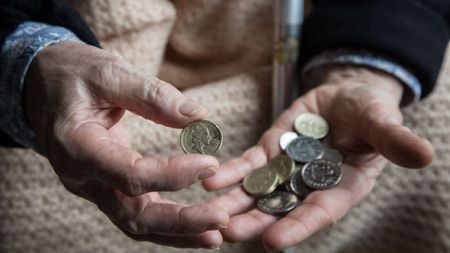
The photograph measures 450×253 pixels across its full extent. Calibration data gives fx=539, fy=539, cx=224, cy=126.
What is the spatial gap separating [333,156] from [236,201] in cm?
15

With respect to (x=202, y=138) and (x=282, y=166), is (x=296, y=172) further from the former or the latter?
(x=202, y=138)

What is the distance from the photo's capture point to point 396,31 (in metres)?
0.79

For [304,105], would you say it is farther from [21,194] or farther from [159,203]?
[21,194]

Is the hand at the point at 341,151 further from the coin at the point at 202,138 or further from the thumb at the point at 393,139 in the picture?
the coin at the point at 202,138

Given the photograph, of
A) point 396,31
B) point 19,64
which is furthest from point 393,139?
point 19,64

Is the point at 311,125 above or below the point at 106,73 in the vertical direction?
below

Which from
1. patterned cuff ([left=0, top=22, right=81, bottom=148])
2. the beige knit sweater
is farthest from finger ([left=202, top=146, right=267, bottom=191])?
patterned cuff ([left=0, top=22, right=81, bottom=148])

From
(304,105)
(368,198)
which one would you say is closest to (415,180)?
(368,198)

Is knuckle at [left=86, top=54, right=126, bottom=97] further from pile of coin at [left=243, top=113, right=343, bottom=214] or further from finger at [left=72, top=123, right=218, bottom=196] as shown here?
pile of coin at [left=243, top=113, right=343, bottom=214]

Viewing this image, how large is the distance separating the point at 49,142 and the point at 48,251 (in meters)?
0.37

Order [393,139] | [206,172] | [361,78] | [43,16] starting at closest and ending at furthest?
[206,172]
[393,139]
[43,16]
[361,78]

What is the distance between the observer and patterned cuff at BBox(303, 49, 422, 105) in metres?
0.79

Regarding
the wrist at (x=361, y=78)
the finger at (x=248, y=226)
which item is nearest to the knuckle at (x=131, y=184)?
the finger at (x=248, y=226)

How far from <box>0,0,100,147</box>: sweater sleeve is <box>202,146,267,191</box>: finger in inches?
8.9
